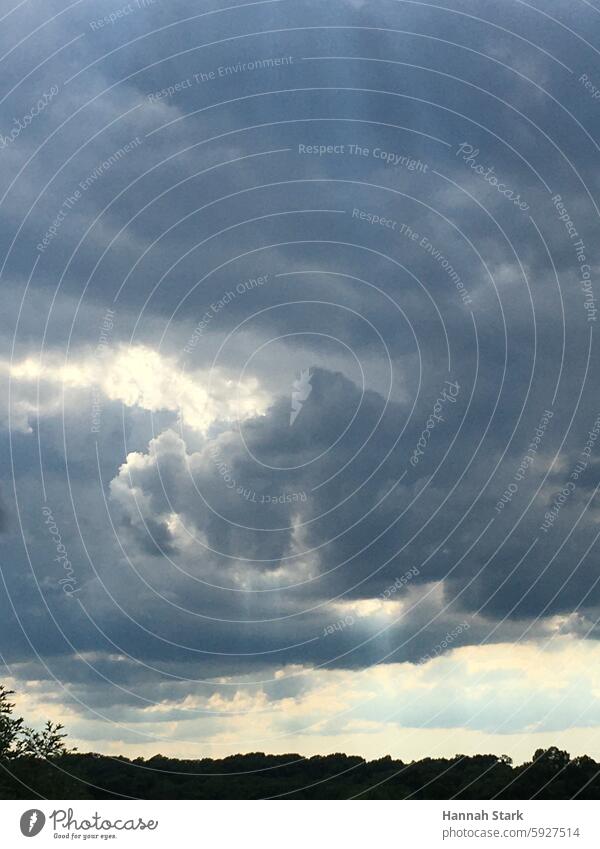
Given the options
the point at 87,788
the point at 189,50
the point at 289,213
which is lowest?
the point at 87,788

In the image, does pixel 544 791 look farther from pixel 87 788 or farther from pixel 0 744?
pixel 0 744
